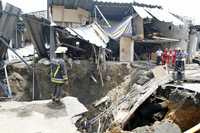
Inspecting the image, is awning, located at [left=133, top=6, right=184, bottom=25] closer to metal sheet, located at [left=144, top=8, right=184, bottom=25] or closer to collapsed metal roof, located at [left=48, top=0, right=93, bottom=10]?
metal sheet, located at [left=144, top=8, right=184, bottom=25]

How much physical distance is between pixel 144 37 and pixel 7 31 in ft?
40.8

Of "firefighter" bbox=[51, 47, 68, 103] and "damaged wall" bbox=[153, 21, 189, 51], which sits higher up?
"damaged wall" bbox=[153, 21, 189, 51]

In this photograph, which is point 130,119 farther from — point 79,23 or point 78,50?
point 79,23

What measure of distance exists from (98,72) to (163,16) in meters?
7.75

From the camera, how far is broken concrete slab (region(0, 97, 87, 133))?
27.0 ft

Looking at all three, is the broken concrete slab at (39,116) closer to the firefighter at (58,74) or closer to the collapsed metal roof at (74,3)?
the firefighter at (58,74)

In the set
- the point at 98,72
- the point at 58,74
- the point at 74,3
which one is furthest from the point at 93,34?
the point at 58,74

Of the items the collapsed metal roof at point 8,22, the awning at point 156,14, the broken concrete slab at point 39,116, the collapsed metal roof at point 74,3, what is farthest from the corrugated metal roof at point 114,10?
the broken concrete slab at point 39,116

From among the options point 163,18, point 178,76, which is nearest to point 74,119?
point 178,76

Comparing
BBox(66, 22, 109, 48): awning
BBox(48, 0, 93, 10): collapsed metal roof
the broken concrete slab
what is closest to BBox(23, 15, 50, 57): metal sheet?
BBox(66, 22, 109, 48): awning

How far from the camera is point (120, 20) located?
24.8 meters

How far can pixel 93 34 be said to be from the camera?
2042 centimetres

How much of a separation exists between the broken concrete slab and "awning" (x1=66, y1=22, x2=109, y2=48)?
901 centimetres

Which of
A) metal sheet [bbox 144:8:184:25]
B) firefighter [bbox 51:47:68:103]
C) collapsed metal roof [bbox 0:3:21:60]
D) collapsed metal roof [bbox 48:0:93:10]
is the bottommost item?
firefighter [bbox 51:47:68:103]
